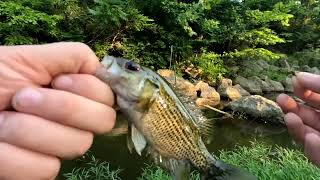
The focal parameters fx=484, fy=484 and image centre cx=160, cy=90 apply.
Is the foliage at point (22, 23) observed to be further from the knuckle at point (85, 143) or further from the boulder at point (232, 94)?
the knuckle at point (85, 143)

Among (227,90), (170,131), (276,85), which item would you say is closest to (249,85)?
(276,85)

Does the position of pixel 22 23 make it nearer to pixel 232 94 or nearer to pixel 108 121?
pixel 232 94

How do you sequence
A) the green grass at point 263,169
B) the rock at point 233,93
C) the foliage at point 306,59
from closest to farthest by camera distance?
the green grass at point 263,169
the rock at point 233,93
the foliage at point 306,59

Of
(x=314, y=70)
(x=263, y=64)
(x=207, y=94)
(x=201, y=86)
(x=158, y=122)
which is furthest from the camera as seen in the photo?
(x=314, y=70)

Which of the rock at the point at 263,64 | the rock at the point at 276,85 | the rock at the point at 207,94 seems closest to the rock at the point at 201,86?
the rock at the point at 207,94

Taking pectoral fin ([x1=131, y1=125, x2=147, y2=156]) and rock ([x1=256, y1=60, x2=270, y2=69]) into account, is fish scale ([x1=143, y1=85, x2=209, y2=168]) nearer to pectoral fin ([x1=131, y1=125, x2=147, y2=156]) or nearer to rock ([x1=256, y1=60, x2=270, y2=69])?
pectoral fin ([x1=131, y1=125, x2=147, y2=156])

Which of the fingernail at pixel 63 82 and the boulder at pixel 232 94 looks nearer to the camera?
the fingernail at pixel 63 82

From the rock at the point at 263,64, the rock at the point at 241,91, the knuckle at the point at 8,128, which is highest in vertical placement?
the knuckle at the point at 8,128
